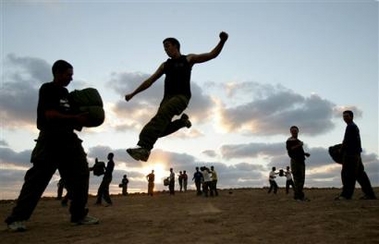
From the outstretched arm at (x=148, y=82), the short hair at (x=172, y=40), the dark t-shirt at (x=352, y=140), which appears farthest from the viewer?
the dark t-shirt at (x=352, y=140)

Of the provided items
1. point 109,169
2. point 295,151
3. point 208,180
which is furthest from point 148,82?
point 208,180

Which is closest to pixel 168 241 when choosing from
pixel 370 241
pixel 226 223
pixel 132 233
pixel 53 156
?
pixel 132 233

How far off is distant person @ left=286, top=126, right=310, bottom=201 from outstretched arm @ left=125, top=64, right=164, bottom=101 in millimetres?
6333

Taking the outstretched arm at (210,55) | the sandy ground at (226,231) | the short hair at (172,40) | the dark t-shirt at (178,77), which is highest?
the short hair at (172,40)

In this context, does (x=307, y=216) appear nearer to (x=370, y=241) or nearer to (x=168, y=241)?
(x=370, y=241)

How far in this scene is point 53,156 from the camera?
6.88 m

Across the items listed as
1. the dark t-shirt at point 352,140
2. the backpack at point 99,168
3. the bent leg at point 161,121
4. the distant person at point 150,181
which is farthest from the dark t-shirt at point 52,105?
the distant person at point 150,181

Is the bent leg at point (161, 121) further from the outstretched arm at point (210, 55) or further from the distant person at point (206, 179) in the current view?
the distant person at point (206, 179)

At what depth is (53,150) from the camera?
22.5ft

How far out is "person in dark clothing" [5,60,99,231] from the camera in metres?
6.72

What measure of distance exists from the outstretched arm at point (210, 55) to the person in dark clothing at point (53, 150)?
81.9 inches

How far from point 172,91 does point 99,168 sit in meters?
9.80

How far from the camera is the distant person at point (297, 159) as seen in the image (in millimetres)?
11984

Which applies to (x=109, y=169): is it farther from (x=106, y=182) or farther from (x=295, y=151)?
(x=295, y=151)
